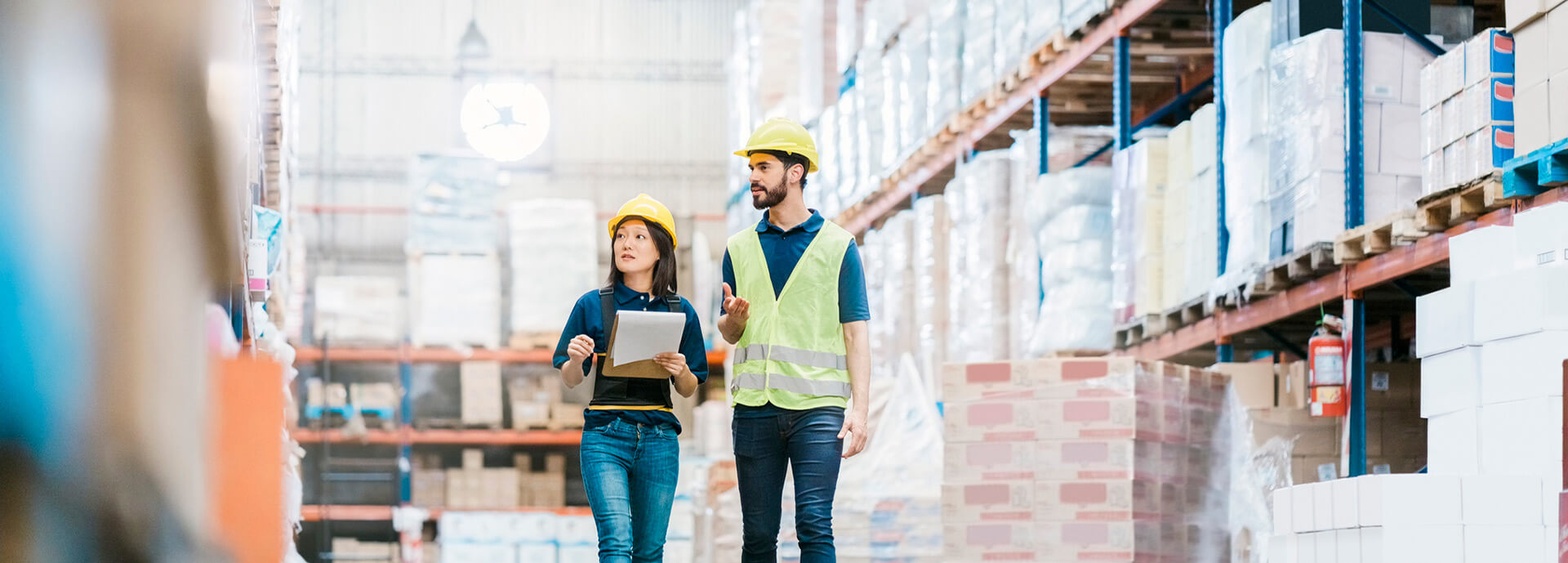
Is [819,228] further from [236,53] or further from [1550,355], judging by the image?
[236,53]


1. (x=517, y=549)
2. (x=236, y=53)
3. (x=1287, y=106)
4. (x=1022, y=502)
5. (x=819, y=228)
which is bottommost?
(x=517, y=549)

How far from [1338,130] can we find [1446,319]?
1268 millimetres

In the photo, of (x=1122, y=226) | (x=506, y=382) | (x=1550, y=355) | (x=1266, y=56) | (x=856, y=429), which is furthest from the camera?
(x=506, y=382)

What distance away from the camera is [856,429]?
4.10 metres

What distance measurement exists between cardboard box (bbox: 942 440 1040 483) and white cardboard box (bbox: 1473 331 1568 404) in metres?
1.65

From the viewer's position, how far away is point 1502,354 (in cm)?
456

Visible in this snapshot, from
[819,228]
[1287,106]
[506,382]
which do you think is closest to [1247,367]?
[1287,106]

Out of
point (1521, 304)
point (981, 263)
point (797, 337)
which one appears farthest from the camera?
point (981, 263)

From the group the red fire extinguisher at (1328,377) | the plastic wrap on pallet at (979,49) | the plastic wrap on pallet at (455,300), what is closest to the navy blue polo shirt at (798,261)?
the red fire extinguisher at (1328,377)

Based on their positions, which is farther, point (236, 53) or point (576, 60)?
point (576, 60)

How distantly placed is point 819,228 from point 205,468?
382cm

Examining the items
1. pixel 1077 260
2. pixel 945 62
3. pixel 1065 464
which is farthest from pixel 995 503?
pixel 945 62

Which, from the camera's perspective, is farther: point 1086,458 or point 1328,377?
point 1328,377

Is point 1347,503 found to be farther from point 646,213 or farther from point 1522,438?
point 646,213
